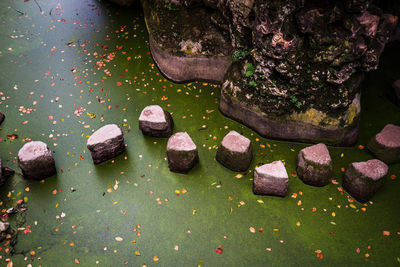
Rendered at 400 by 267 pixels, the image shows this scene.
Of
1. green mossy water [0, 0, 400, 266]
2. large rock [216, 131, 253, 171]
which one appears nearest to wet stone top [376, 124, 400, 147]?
green mossy water [0, 0, 400, 266]

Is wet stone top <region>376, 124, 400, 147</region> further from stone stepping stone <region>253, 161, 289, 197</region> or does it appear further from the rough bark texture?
stone stepping stone <region>253, 161, 289, 197</region>

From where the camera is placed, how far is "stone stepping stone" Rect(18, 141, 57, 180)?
445 centimetres

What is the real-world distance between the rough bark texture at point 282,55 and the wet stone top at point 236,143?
0.60m

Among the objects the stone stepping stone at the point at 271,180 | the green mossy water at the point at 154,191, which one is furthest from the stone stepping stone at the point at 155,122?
the stone stepping stone at the point at 271,180

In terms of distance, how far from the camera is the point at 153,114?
5.09m

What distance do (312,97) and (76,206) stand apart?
3.63 meters

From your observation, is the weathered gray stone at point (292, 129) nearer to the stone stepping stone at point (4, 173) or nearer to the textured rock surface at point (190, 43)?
the textured rock surface at point (190, 43)

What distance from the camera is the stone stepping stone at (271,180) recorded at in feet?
14.2

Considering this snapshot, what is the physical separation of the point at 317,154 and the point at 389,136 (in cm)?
120

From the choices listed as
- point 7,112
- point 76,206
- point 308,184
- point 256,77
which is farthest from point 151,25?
point 308,184

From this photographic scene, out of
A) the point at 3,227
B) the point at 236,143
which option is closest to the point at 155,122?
the point at 236,143

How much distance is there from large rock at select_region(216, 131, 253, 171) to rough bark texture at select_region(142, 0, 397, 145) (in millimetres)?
624

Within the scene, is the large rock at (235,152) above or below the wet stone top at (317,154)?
below

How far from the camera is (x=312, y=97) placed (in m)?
4.82
